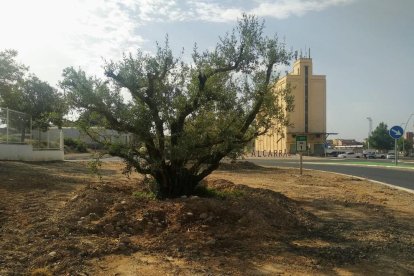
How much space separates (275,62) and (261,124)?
A: 5.62ft

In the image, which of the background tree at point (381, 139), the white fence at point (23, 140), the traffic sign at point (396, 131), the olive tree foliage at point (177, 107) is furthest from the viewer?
the background tree at point (381, 139)

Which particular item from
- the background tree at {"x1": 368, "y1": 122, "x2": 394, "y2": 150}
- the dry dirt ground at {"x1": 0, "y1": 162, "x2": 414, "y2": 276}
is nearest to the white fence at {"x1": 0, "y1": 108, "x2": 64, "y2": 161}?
the dry dirt ground at {"x1": 0, "y1": 162, "x2": 414, "y2": 276}

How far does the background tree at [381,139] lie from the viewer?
98.9 meters

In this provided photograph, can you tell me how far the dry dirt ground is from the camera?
235 inches

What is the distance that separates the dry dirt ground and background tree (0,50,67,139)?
76.5 inches

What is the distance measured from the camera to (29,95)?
45.6 m

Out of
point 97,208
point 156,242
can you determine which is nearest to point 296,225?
point 156,242

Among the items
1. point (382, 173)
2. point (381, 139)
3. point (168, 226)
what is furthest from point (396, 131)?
point (381, 139)

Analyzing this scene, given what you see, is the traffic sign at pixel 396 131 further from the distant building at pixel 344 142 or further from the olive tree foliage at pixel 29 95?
the distant building at pixel 344 142

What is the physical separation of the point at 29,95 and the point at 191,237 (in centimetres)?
4259

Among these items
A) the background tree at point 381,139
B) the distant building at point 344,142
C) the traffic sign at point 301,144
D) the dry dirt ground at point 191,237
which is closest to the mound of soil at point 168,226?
the dry dirt ground at point 191,237

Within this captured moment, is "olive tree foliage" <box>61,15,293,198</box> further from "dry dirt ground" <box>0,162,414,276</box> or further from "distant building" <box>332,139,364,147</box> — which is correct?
"distant building" <box>332,139,364,147</box>

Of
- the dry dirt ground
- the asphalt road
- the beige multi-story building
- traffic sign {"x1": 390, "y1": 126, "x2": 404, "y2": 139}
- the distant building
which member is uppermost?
the beige multi-story building

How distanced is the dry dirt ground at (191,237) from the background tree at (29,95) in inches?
76.5
